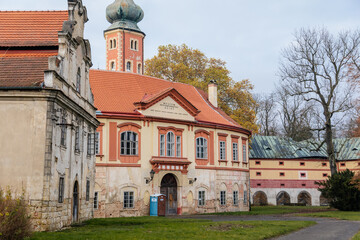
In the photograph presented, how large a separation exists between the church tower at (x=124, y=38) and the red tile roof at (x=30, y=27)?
3107cm

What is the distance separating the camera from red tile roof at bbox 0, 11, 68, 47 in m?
20.5

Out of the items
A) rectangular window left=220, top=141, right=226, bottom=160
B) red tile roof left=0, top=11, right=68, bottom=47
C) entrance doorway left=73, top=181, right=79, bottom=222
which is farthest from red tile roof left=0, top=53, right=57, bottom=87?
rectangular window left=220, top=141, right=226, bottom=160

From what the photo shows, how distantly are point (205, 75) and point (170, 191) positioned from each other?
18139 millimetres

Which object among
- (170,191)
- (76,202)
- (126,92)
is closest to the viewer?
(76,202)

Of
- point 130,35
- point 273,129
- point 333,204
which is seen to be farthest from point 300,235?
point 273,129

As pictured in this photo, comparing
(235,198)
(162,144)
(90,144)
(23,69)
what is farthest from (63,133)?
(235,198)

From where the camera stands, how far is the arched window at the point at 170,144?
33062 millimetres

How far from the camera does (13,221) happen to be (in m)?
12.3

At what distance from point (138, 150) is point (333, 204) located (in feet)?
50.6

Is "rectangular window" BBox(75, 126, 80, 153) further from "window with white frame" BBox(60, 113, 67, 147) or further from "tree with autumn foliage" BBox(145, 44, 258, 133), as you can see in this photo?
"tree with autumn foliage" BBox(145, 44, 258, 133)

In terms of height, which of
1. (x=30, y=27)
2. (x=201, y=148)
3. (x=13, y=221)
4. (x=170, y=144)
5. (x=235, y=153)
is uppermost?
(x=30, y=27)

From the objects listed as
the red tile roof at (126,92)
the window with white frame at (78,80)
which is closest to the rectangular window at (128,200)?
the red tile roof at (126,92)

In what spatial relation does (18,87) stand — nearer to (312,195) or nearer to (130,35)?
(130,35)

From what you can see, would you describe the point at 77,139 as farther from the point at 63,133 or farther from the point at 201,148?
the point at 201,148
